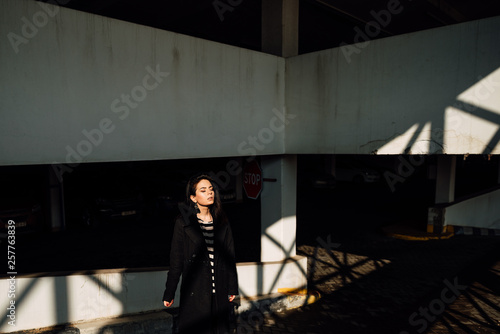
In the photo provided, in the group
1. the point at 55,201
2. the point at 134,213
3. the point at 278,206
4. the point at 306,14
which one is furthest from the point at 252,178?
the point at 55,201

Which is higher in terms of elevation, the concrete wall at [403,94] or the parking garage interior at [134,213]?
the concrete wall at [403,94]

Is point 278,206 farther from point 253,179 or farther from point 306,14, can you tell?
point 306,14

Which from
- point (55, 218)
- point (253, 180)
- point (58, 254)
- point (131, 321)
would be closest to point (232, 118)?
point (253, 180)

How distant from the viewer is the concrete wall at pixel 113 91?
336 centimetres

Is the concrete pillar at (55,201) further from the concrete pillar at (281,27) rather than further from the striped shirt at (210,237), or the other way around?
the striped shirt at (210,237)

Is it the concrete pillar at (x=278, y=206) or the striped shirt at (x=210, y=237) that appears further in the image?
the concrete pillar at (x=278, y=206)

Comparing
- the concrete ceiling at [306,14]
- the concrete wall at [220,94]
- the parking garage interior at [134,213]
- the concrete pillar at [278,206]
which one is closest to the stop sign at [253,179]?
the concrete pillar at [278,206]

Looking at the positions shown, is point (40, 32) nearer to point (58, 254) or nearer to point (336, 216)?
point (58, 254)

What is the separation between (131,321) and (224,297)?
2.11 m

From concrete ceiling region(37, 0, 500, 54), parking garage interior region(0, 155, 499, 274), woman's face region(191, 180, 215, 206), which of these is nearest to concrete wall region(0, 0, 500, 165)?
woman's face region(191, 180, 215, 206)

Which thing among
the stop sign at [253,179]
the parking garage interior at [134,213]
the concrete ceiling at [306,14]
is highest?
the concrete ceiling at [306,14]

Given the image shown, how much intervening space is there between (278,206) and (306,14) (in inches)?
296

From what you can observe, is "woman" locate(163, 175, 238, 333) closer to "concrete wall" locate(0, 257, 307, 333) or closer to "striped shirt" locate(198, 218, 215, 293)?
"striped shirt" locate(198, 218, 215, 293)

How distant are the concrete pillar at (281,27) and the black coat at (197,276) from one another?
353 cm
